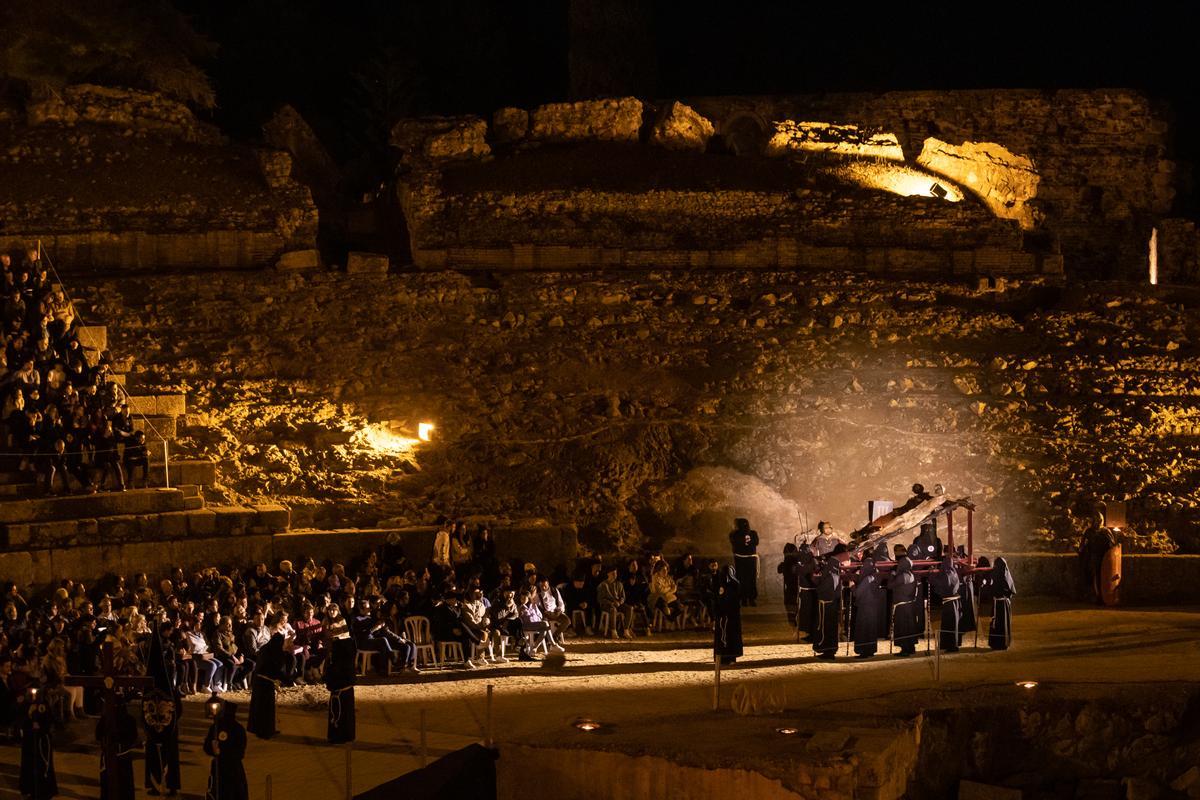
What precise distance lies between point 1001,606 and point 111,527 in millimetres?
10532

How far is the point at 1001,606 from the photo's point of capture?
55.9 feet

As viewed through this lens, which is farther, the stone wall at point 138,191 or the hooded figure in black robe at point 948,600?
the stone wall at point 138,191

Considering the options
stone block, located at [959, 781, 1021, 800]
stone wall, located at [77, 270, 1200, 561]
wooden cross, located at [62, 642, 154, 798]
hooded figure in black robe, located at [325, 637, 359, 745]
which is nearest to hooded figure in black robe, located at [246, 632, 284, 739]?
hooded figure in black robe, located at [325, 637, 359, 745]

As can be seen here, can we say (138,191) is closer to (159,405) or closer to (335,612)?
(159,405)

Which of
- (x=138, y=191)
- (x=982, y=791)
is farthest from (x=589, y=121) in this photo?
(x=982, y=791)

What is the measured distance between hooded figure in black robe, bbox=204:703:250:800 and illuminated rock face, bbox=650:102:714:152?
2132 cm

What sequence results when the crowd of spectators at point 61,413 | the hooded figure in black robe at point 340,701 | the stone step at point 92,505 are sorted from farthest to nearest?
the crowd of spectators at point 61,413 < the stone step at point 92,505 < the hooded figure in black robe at point 340,701

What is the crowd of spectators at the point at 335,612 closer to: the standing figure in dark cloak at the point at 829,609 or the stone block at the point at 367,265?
the standing figure in dark cloak at the point at 829,609

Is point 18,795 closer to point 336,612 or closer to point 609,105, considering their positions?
point 336,612

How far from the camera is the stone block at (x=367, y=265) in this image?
2670 centimetres

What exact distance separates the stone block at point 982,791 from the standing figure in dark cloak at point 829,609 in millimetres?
3472

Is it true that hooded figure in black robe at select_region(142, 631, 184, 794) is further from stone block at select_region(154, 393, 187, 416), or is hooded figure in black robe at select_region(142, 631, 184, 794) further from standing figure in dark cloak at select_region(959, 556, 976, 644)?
stone block at select_region(154, 393, 187, 416)

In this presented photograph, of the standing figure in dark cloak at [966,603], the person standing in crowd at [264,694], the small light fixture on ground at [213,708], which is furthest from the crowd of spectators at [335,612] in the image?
the standing figure in dark cloak at [966,603]

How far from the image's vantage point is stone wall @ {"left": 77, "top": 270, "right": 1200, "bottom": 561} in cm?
2217
